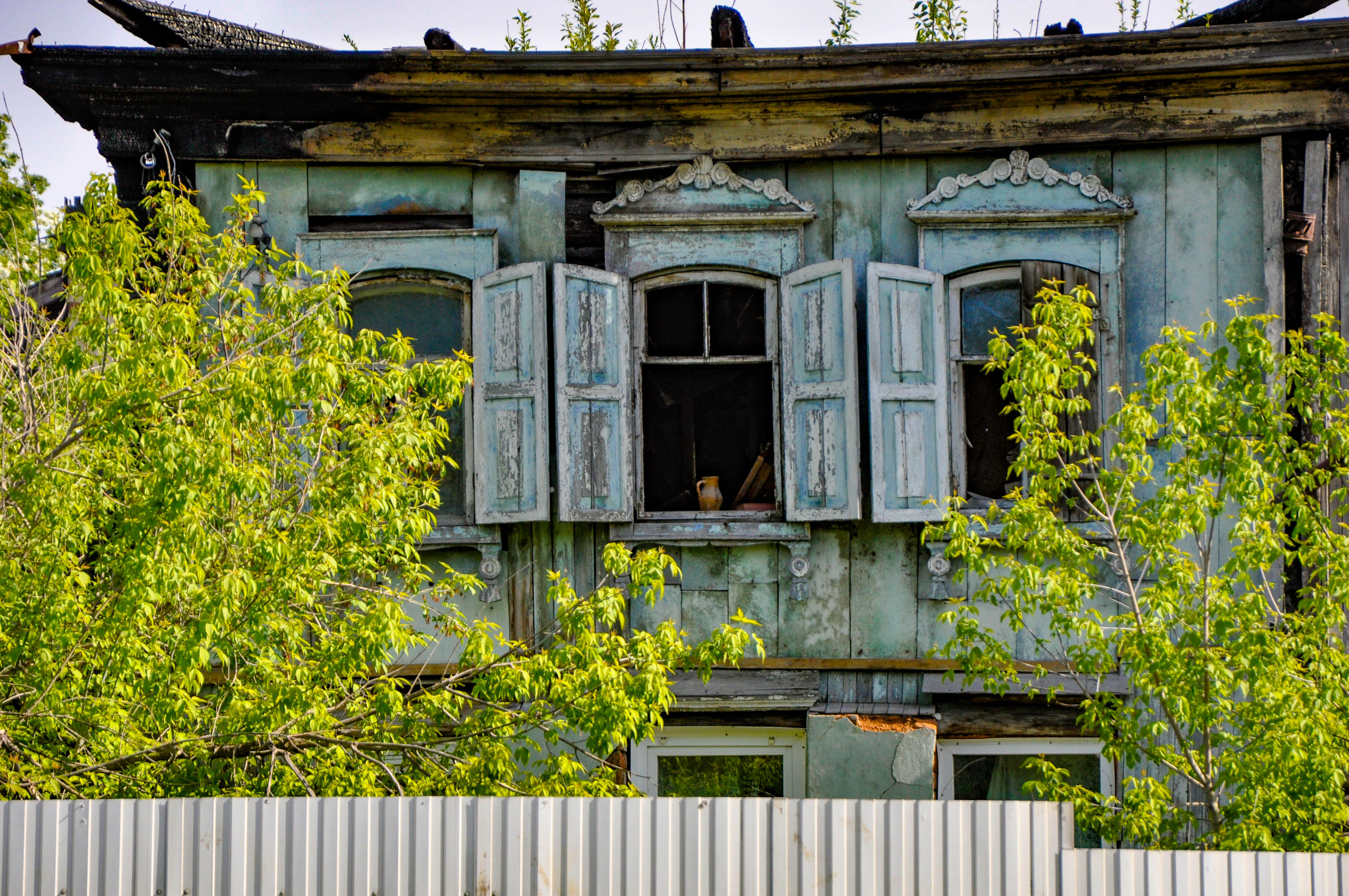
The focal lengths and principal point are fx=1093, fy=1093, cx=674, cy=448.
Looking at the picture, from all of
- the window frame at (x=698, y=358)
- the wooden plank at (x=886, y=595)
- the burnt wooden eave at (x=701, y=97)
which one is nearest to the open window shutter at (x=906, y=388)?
the wooden plank at (x=886, y=595)

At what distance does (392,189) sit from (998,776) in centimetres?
493

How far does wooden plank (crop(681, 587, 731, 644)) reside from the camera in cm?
622

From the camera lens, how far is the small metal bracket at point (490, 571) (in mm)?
6215

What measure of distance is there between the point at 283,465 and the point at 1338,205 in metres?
5.85

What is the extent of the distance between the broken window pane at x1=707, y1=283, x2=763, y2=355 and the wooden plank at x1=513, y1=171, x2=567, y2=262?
3.07ft

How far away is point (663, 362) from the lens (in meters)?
6.43

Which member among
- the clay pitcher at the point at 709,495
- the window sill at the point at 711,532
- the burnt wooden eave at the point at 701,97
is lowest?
the window sill at the point at 711,532

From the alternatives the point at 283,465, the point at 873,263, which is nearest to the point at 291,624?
the point at 283,465

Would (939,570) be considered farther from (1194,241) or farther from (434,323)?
(434,323)

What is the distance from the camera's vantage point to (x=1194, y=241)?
616 centimetres

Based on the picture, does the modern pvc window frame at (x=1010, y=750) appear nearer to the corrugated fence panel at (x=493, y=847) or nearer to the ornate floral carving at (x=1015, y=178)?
the corrugated fence panel at (x=493, y=847)

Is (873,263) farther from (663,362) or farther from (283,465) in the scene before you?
(283,465)

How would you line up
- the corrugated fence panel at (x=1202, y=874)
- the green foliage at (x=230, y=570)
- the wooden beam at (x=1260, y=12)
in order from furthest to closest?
1. the wooden beam at (x=1260, y=12)
2. the green foliage at (x=230, y=570)
3. the corrugated fence panel at (x=1202, y=874)

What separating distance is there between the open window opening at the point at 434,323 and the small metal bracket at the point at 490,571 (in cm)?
36
